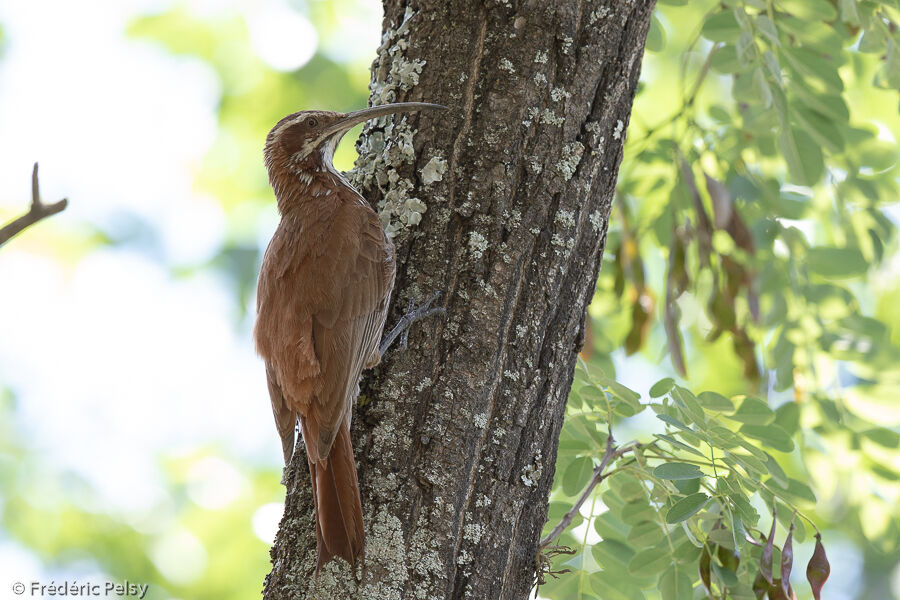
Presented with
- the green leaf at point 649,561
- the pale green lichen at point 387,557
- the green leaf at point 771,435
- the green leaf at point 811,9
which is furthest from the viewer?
the green leaf at point 811,9

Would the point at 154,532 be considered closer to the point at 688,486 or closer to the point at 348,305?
the point at 348,305

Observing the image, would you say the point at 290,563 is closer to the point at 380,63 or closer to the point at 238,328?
the point at 380,63

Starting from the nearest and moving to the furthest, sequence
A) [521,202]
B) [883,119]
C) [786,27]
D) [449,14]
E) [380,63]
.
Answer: [521,202]
[449,14]
[380,63]
[786,27]
[883,119]

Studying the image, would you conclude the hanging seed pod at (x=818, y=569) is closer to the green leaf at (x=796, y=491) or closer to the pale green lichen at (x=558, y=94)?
the green leaf at (x=796, y=491)

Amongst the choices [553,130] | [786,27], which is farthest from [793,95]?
[553,130]

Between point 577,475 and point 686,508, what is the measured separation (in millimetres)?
522

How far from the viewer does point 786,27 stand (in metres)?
3.11

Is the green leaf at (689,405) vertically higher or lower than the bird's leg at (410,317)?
lower

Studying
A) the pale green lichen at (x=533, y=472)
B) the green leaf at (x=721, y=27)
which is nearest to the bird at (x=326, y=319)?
the pale green lichen at (x=533, y=472)

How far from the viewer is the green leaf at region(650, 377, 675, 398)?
256 centimetres

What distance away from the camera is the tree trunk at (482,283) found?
7.06 feet

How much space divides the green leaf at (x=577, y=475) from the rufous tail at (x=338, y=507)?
874 millimetres

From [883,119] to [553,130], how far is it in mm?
4077

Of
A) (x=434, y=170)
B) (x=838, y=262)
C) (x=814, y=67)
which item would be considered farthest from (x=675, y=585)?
(x=814, y=67)
